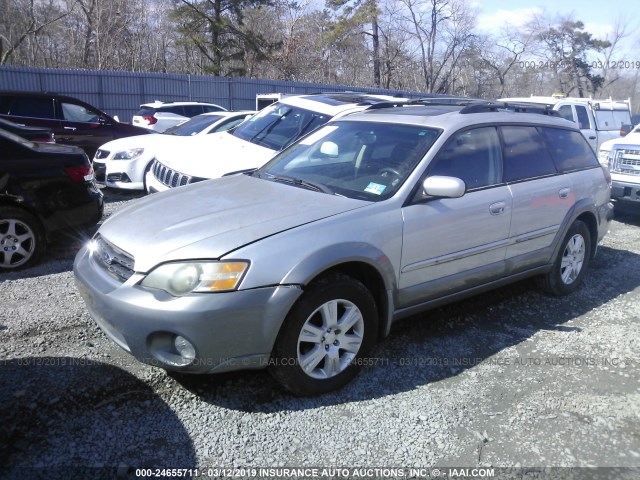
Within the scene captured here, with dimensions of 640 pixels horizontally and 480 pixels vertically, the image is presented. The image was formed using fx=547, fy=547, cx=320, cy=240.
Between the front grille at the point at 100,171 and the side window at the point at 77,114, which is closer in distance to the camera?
the front grille at the point at 100,171

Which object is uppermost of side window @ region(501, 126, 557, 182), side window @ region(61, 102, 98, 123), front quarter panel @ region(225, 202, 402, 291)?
side window @ region(61, 102, 98, 123)

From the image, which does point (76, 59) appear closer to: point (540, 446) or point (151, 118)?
point (151, 118)

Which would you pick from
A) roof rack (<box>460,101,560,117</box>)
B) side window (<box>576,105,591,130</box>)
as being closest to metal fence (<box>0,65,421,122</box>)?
side window (<box>576,105,591,130</box>)

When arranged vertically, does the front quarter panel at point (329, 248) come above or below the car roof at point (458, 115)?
below

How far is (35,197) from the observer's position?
205 inches

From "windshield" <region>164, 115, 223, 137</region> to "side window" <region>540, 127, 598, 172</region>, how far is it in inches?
235

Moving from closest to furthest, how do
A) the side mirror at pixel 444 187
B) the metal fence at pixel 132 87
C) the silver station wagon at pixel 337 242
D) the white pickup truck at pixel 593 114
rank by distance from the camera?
the silver station wagon at pixel 337 242, the side mirror at pixel 444 187, the white pickup truck at pixel 593 114, the metal fence at pixel 132 87

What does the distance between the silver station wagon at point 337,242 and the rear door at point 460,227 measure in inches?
0.5

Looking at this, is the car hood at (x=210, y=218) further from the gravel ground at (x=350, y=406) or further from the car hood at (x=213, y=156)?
the car hood at (x=213, y=156)

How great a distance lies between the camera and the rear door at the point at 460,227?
3.59 m

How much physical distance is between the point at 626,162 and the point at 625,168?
0.32ft

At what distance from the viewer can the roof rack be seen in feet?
14.4

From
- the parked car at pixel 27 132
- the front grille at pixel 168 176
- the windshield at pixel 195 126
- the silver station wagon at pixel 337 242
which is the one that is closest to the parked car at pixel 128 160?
the windshield at pixel 195 126

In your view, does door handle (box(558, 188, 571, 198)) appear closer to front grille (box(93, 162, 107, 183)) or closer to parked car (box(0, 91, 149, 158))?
front grille (box(93, 162, 107, 183))
